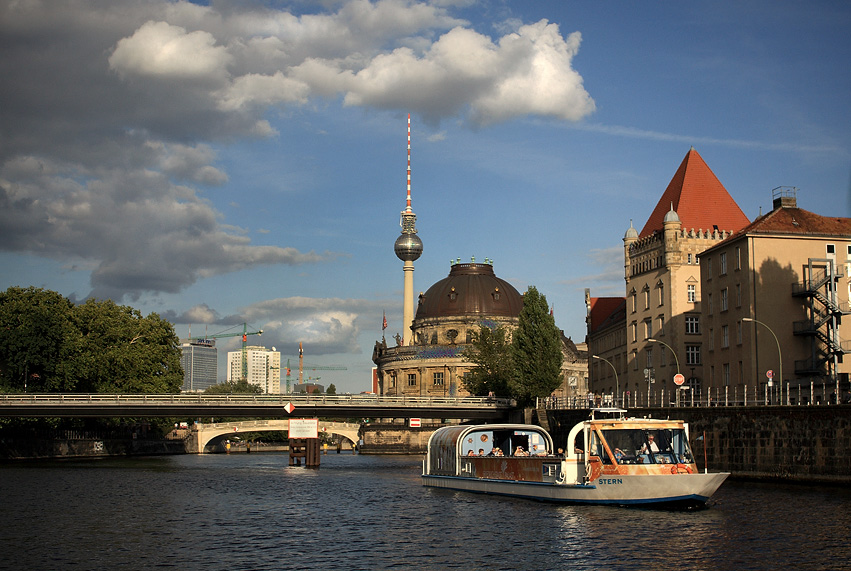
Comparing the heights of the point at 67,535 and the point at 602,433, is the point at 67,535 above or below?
below

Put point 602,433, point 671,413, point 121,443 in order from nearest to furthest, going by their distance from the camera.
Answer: point 602,433 → point 671,413 → point 121,443

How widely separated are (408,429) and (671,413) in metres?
108

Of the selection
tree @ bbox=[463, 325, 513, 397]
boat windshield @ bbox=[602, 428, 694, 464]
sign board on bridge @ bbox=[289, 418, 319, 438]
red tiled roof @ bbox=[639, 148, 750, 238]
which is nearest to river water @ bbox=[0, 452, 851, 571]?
boat windshield @ bbox=[602, 428, 694, 464]

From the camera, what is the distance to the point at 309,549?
1556 inches

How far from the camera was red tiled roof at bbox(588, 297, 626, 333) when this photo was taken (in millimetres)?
138050

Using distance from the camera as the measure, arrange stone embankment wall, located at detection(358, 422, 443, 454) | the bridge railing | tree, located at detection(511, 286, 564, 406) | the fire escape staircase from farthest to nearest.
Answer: stone embankment wall, located at detection(358, 422, 443, 454) < tree, located at detection(511, 286, 564, 406) < the bridge railing < the fire escape staircase

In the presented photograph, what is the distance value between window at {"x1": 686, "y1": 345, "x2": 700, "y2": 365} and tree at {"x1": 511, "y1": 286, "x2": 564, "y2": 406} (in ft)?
54.9

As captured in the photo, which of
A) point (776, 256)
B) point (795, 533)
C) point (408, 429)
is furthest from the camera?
point (408, 429)

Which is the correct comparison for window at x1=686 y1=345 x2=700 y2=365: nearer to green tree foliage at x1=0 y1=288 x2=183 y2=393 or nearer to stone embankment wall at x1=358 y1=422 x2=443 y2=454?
green tree foliage at x1=0 y1=288 x2=183 y2=393

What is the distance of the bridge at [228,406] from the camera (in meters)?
96.9

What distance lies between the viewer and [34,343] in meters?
111

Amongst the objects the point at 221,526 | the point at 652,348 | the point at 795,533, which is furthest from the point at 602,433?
the point at 652,348

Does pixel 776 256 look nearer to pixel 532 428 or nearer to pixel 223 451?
pixel 532 428

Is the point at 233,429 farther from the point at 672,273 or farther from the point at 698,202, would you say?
the point at 698,202
